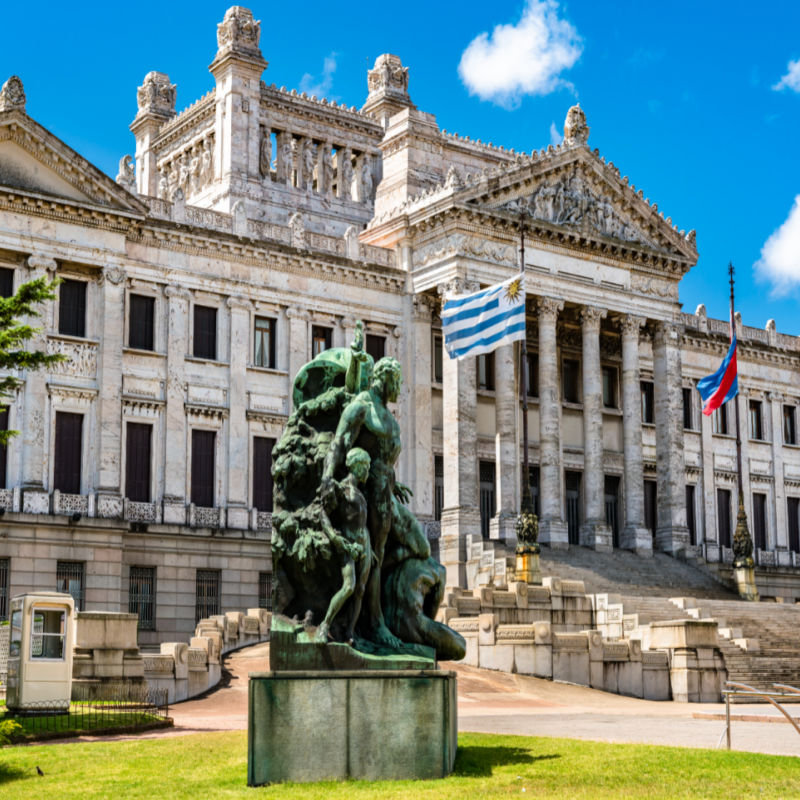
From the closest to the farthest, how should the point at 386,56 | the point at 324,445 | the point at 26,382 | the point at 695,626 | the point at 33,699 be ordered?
the point at 324,445, the point at 33,699, the point at 695,626, the point at 26,382, the point at 386,56

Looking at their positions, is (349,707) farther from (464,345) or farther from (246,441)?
(246,441)

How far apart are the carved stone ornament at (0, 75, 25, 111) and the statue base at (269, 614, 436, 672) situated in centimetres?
3261

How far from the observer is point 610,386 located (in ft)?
199

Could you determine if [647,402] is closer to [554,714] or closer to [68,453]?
[68,453]

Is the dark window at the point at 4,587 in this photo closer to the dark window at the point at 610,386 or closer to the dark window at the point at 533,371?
the dark window at the point at 533,371

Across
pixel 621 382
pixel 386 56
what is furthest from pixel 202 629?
pixel 386 56

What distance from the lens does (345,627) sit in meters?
16.5

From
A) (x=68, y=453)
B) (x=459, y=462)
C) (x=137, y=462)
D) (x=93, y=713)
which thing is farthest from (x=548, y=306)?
(x=93, y=713)

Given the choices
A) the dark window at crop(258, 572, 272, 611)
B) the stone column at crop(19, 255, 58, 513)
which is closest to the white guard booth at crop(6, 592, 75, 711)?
the stone column at crop(19, 255, 58, 513)

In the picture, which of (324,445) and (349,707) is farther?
(324,445)

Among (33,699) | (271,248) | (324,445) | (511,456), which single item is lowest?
(33,699)

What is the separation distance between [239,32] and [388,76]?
34.0 feet

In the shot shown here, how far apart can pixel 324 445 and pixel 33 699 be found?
11317mm

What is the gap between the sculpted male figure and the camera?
16.7m
